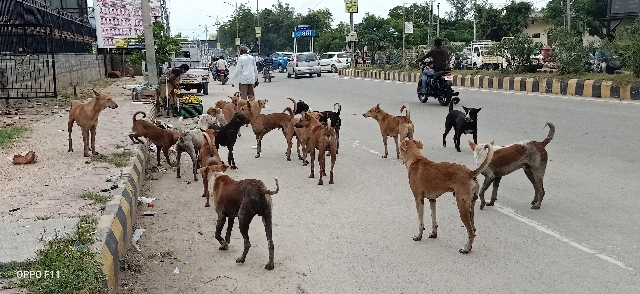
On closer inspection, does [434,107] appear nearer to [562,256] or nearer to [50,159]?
[50,159]

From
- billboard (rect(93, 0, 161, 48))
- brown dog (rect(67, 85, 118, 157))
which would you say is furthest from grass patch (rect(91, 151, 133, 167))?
billboard (rect(93, 0, 161, 48))

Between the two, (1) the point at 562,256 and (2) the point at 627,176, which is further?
(2) the point at 627,176

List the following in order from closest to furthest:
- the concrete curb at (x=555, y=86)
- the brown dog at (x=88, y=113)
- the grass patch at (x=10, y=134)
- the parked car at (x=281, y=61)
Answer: the brown dog at (x=88, y=113) < the grass patch at (x=10, y=134) < the concrete curb at (x=555, y=86) < the parked car at (x=281, y=61)

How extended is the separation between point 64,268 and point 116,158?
16.0 feet

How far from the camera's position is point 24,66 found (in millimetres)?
15977

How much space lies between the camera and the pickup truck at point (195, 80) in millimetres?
21039

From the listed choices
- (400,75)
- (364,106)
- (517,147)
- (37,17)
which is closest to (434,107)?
(364,106)

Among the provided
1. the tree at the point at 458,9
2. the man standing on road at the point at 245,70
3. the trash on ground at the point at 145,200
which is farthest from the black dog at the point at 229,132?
the tree at the point at 458,9

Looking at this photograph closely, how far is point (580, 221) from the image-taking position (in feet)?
19.8

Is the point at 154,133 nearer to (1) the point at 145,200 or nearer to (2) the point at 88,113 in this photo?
(2) the point at 88,113

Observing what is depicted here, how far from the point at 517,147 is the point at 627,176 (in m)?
2.38

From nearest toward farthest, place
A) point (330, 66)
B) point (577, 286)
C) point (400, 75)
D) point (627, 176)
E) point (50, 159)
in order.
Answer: point (577, 286)
point (627, 176)
point (50, 159)
point (400, 75)
point (330, 66)

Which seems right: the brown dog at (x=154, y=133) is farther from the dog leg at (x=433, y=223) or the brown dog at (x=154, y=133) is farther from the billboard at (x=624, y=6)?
the billboard at (x=624, y=6)

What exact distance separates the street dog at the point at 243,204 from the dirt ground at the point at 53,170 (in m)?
1.26
